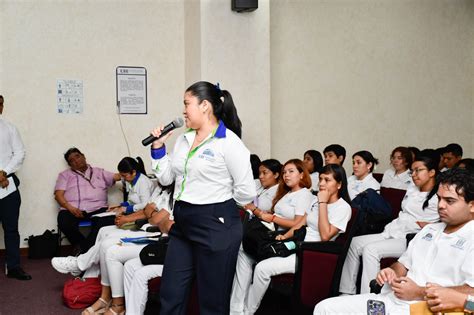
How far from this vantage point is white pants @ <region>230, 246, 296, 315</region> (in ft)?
12.0

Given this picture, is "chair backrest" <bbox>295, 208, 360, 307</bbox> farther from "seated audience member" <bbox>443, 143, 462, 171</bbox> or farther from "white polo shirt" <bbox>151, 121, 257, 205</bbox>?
"seated audience member" <bbox>443, 143, 462, 171</bbox>

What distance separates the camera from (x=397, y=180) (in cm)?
575

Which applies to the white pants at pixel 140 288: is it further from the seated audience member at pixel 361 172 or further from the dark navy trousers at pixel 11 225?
the seated audience member at pixel 361 172

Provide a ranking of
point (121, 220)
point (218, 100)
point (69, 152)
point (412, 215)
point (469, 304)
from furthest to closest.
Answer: point (69, 152), point (121, 220), point (412, 215), point (218, 100), point (469, 304)

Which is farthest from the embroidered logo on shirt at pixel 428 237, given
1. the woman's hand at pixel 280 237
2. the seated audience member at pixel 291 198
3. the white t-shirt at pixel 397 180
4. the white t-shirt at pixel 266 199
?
the white t-shirt at pixel 397 180

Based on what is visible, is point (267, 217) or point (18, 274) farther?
point (18, 274)

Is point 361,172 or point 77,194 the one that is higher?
point 361,172

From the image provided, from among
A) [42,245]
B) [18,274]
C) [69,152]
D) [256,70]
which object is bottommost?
[18,274]

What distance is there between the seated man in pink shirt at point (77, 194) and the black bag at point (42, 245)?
156 mm

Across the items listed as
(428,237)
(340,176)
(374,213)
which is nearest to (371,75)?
(374,213)

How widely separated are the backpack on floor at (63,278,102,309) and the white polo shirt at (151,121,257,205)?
2.03 m

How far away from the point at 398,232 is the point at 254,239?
1229 millimetres

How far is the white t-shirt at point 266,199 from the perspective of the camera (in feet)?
16.4

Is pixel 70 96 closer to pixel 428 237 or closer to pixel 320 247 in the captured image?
pixel 320 247
